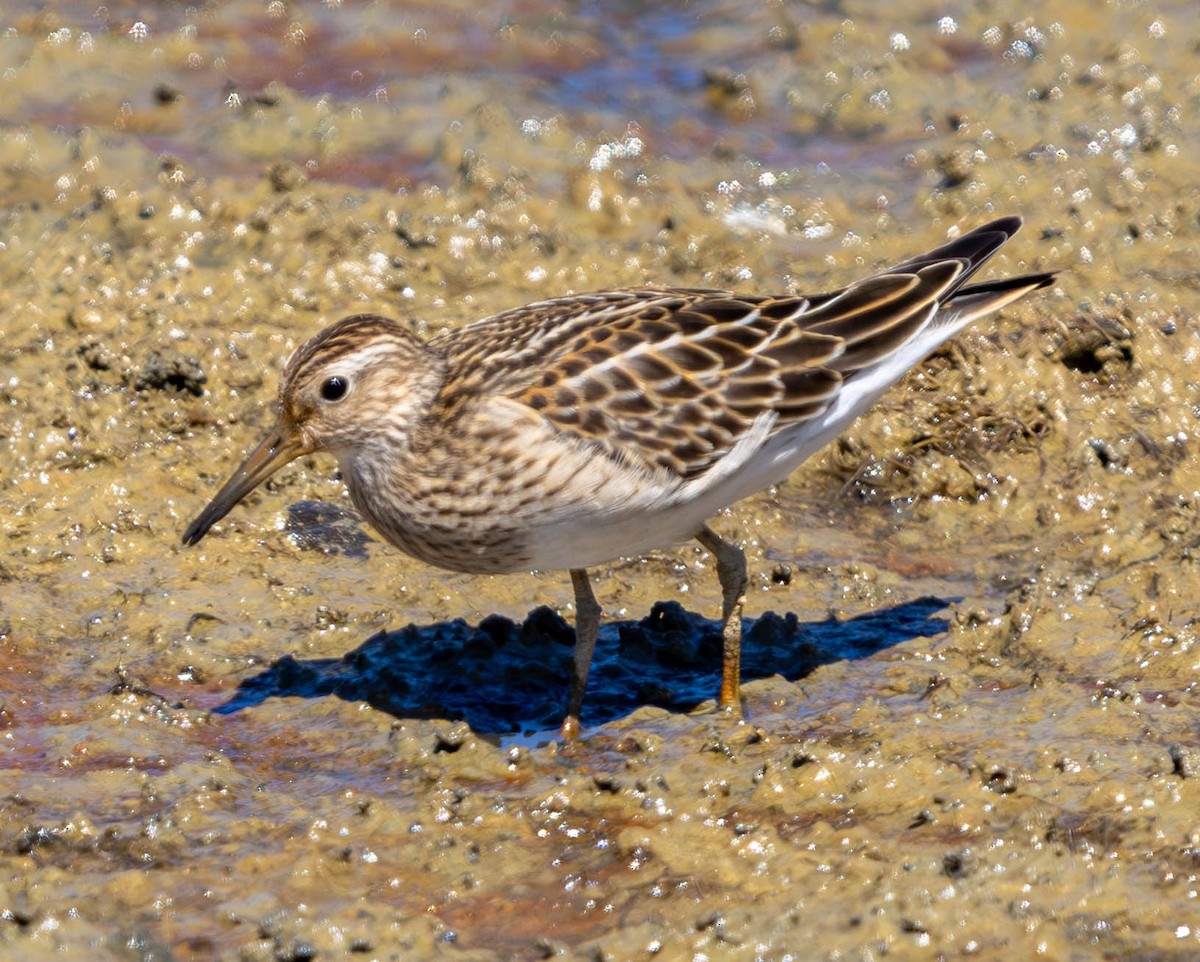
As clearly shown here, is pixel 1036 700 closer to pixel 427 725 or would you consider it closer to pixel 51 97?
pixel 427 725

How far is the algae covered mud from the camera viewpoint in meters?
6.30

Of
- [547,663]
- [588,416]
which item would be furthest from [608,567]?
[588,416]

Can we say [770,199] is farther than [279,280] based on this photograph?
Yes

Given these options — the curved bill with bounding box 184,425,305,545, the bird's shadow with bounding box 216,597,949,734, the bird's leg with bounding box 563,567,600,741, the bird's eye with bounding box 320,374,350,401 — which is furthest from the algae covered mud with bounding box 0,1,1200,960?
the bird's eye with bounding box 320,374,350,401

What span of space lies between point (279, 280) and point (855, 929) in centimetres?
661

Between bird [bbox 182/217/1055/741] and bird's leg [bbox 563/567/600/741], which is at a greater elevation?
bird [bbox 182/217/1055/741]

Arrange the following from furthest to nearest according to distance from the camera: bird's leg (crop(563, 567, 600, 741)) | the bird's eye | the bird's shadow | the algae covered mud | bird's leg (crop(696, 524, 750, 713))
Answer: the bird's shadow, bird's leg (crop(696, 524, 750, 713)), bird's leg (crop(563, 567, 600, 741)), the bird's eye, the algae covered mud

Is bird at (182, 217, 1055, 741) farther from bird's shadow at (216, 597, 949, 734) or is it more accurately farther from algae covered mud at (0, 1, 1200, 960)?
algae covered mud at (0, 1, 1200, 960)

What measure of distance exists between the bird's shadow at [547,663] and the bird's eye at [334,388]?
1.35 metres

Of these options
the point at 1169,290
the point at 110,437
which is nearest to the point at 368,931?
the point at 110,437

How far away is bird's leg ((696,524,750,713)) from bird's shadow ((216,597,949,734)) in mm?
238

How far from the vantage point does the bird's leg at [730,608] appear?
789cm

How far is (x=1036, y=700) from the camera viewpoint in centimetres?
746

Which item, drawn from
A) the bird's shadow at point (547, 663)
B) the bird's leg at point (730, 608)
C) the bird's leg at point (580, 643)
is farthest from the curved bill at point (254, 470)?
the bird's leg at point (730, 608)
